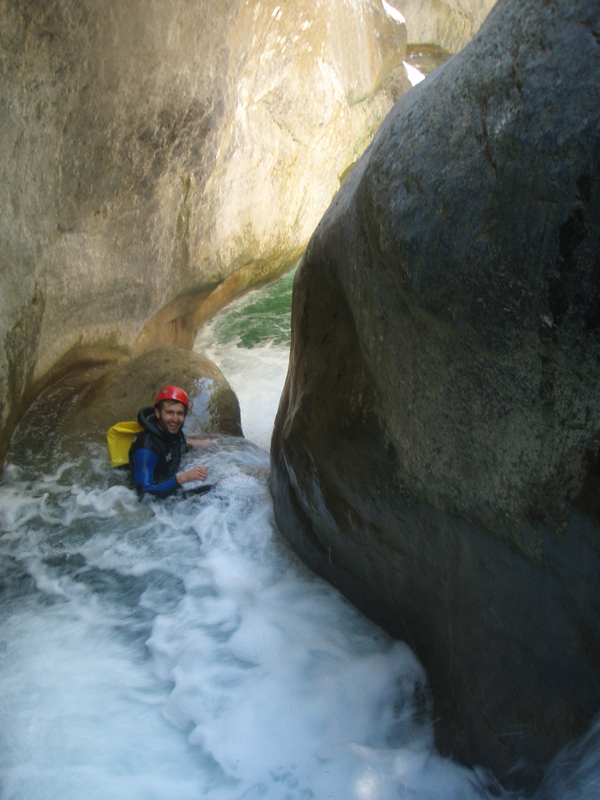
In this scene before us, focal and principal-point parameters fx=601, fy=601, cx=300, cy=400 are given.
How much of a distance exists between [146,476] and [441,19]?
52.7ft

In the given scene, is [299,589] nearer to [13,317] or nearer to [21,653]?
[21,653]

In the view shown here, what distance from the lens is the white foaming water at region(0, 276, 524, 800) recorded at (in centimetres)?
230

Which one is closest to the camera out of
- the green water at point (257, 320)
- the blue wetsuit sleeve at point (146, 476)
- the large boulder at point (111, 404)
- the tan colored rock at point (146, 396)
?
the blue wetsuit sleeve at point (146, 476)

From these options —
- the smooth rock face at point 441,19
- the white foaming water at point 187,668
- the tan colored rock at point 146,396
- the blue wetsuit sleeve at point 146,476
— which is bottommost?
the white foaming water at point 187,668

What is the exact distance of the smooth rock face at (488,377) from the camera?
1598mm

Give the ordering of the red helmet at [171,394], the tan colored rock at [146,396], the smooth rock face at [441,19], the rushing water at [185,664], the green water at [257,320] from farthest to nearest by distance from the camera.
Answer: the smooth rock face at [441,19] < the green water at [257,320] < the tan colored rock at [146,396] < the red helmet at [171,394] < the rushing water at [185,664]

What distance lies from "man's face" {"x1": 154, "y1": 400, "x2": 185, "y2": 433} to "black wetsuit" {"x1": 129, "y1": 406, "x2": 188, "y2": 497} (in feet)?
0.20

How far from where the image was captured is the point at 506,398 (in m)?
1.88

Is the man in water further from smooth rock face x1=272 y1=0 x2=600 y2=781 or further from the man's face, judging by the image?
smooth rock face x1=272 y1=0 x2=600 y2=781

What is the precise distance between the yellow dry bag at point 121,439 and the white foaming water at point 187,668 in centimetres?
32

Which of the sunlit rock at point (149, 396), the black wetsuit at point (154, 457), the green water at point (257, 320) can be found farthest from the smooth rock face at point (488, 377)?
the green water at point (257, 320)

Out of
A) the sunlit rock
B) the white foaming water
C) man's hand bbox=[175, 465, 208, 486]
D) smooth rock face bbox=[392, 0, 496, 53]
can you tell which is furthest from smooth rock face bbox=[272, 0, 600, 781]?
smooth rock face bbox=[392, 0, 496, 53]

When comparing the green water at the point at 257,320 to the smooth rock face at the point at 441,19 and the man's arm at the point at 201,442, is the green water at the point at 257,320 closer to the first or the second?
the man's arm at the point at 201,442

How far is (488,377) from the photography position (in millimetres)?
1925
